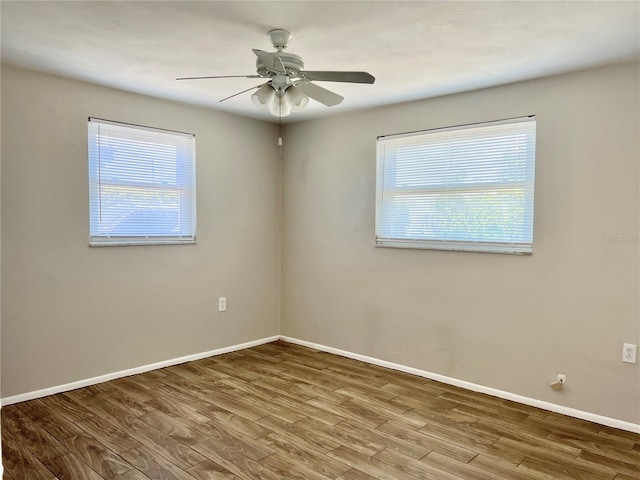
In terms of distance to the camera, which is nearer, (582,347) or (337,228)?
(582,347)

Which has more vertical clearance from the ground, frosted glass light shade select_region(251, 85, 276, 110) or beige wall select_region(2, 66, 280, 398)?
frosted glass light shade select_region(251, 85, 276, 110)

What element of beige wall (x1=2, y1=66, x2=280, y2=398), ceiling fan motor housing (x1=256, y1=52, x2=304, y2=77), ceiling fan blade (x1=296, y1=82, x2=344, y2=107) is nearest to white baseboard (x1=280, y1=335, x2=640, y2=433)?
beige wall (x1=2, y1=66, x2=280, y2=398)

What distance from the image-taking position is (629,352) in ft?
9.12

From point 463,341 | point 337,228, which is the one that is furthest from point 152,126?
point 463,341

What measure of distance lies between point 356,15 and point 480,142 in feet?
5.28

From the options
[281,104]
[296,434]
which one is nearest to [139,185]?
[281,104]

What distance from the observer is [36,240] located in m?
3.16

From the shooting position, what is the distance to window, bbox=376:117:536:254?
127 inches

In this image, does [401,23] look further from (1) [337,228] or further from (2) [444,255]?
Result: (1) [337,228]

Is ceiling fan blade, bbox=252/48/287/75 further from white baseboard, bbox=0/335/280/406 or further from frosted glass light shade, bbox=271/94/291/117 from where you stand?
white baseboard, bbox=0/335/280/406

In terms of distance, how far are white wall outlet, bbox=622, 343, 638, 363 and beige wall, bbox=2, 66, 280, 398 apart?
10.1 ft

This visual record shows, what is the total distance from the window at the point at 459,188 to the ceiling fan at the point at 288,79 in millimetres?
1304

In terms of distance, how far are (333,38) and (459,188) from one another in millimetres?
1598

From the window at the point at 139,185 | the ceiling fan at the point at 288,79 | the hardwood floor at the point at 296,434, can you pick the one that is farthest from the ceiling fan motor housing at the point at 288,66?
the hardwood floor at the point at 296,434
